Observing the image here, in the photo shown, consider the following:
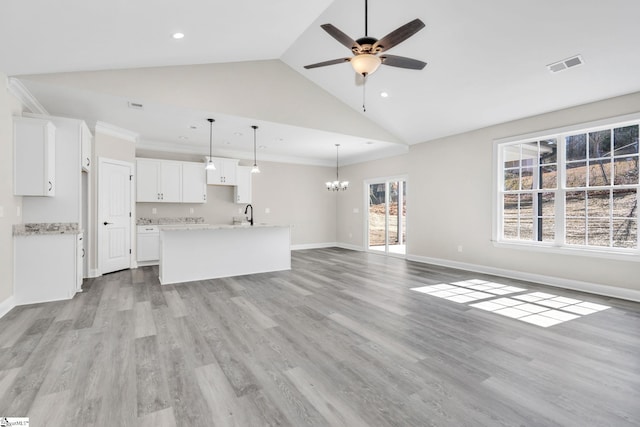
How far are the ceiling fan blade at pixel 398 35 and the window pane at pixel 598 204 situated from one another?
4.15 meters

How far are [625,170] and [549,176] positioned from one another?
91 centimetres

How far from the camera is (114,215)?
227 inches

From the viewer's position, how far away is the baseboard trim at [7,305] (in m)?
3.43

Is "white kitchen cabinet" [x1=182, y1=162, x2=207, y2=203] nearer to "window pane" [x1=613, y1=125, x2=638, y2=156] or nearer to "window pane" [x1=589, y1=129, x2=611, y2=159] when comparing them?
"window pane" [x1=589, y1=129, x2=611, y2=159]

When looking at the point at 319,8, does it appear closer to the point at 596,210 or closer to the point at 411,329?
the point at 411,329

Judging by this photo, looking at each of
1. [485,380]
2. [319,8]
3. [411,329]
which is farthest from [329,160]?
[485,380]

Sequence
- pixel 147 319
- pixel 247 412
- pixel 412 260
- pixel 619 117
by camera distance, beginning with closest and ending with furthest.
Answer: pixel 247 412 → pixel 147 319 → pixel 619 117 → pixel 412 260

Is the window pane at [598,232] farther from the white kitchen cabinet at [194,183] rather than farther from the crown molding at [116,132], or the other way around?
the crown molding at [116,132]

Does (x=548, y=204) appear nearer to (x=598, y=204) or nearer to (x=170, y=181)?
(x=598, y=204)

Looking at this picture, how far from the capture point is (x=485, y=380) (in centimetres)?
216

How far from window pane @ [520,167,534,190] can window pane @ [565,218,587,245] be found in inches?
32.9

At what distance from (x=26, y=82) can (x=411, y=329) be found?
5.45 metres

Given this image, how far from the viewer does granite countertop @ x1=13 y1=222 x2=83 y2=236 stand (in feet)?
12.6

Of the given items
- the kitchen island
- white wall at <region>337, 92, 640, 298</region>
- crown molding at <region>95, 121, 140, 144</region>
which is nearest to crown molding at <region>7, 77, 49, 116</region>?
crown molding at <region>95, 121, 140, 144</region>
